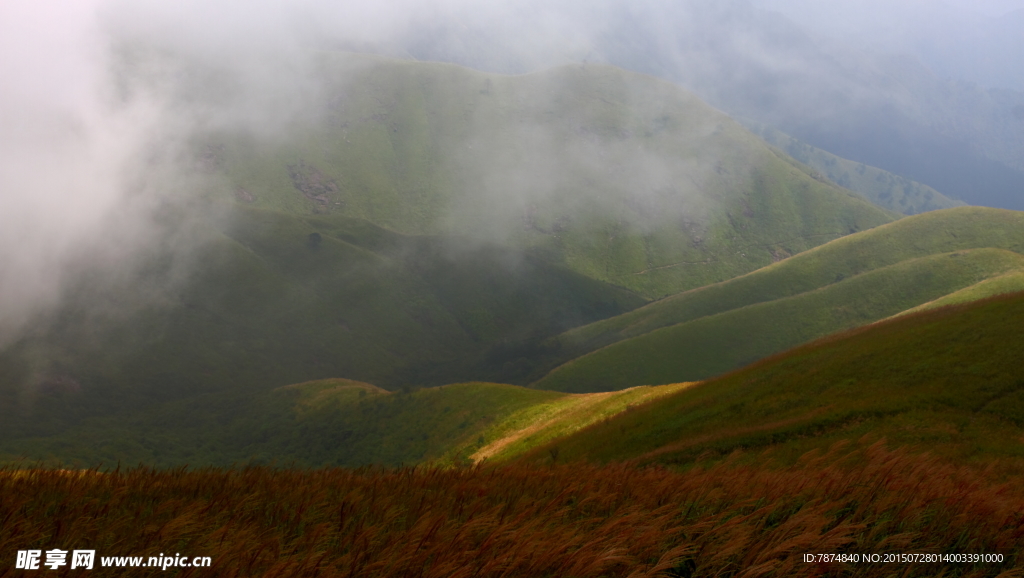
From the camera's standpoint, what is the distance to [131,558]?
17.2 feet

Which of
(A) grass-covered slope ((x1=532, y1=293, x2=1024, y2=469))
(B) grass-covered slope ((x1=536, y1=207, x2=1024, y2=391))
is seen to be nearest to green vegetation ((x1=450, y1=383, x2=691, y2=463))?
(A) grass-covered slope ((x1=532, y1=293, x2=1024, y2=469))

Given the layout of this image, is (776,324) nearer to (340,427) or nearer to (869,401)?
(340,427)

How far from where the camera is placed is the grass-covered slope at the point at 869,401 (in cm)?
2014

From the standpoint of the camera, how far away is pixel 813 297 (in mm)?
132500

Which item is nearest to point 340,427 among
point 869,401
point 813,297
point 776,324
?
point 776,324

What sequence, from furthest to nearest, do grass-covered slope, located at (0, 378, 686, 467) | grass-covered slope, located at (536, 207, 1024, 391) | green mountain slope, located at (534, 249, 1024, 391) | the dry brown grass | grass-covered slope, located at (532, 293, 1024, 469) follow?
1. grass-covered slope, located at (536, 207, 1024, 391)
2. green mountain slope, located at (534, 249, 1024, 391)
3. grass-covered slope, located at (0, 378, 686, 467)
4. grass-covered slope, located at (532, 293, 1024, 469)
5. the dry brown grass

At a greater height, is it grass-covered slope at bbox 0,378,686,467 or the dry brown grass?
the dry brown grass

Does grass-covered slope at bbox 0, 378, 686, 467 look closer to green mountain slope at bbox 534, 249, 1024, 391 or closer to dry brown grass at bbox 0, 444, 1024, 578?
dry brown grass at bbox 0, 444, 1024, 578

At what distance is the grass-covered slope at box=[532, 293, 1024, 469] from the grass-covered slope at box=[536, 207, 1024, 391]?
85.6m

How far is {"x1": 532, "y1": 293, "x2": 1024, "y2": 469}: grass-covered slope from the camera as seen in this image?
66.1 ft

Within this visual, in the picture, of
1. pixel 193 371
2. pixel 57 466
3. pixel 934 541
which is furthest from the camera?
pixel 193 371

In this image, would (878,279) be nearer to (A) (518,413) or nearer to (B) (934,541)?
(A) (518,413)

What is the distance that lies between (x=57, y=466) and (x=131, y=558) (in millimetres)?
5828

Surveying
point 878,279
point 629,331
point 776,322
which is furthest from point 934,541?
point 629,331
